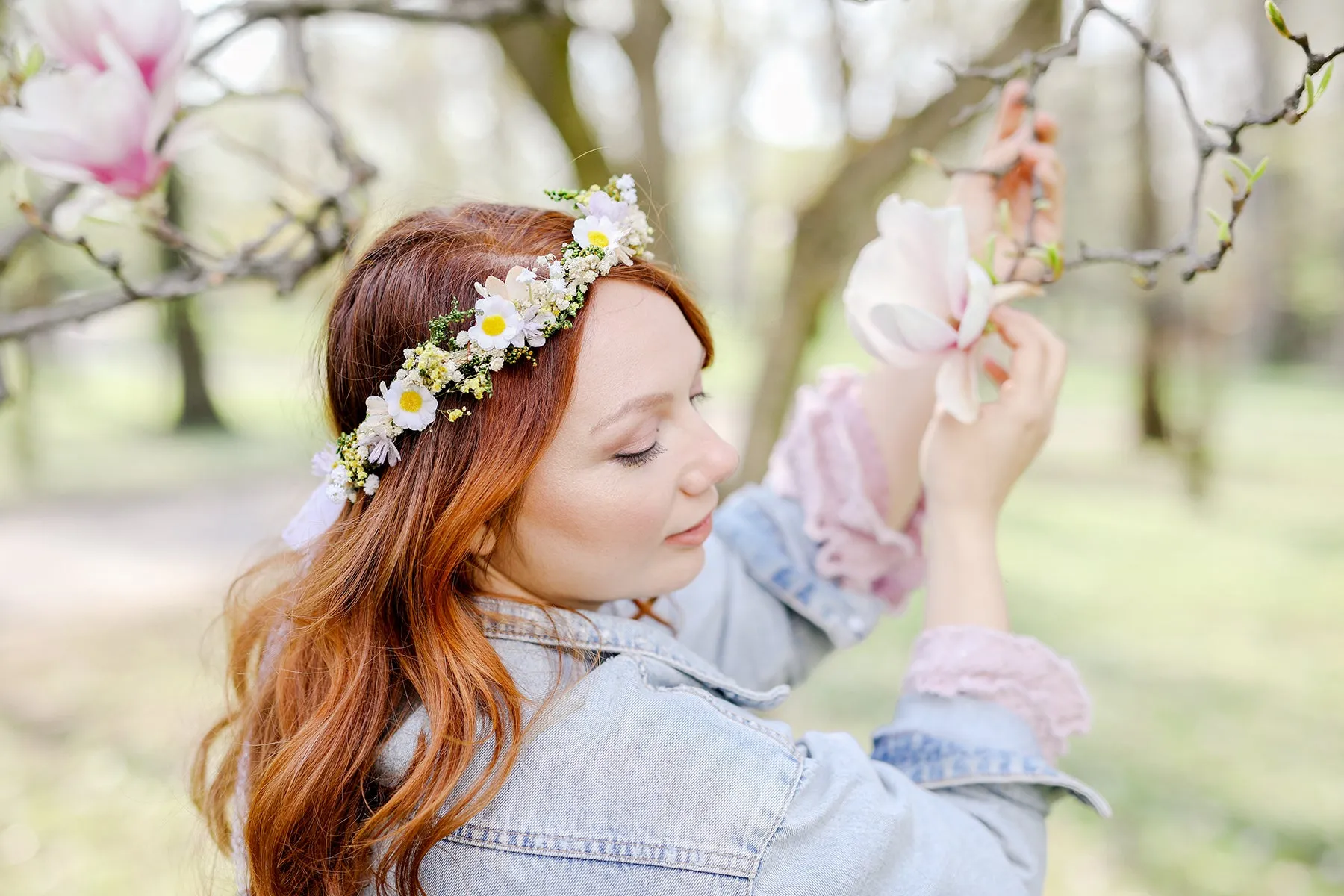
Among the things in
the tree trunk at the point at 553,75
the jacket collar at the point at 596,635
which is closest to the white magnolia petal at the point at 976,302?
the jacket collar at the point at 596,635

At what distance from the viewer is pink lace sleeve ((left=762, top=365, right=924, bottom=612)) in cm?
143

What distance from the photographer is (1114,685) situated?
14.6 ft

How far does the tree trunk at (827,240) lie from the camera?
255cm

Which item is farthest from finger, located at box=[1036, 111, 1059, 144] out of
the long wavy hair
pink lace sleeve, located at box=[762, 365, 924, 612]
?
the long wavy hair

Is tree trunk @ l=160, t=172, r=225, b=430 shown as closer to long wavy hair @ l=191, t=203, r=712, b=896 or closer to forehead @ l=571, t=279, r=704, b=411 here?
long wavy hair @ l=191, t=203, r=712, b=896

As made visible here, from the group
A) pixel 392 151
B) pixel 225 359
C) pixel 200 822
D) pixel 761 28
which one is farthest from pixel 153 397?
pixel 200 822

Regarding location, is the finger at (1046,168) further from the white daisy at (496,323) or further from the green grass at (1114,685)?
A: the green grass at (1114,685)

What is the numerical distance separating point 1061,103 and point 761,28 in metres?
5.52

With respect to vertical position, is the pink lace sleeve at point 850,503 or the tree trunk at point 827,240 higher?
the tree trunk at point 827,240

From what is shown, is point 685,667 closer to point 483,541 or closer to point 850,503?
point 483,541

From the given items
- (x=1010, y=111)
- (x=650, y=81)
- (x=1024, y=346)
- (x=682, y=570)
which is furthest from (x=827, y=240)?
(x=682, y=570)

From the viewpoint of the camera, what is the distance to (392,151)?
16.8 meters

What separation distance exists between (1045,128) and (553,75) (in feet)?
5.39

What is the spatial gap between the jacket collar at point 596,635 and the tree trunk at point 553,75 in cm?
172
